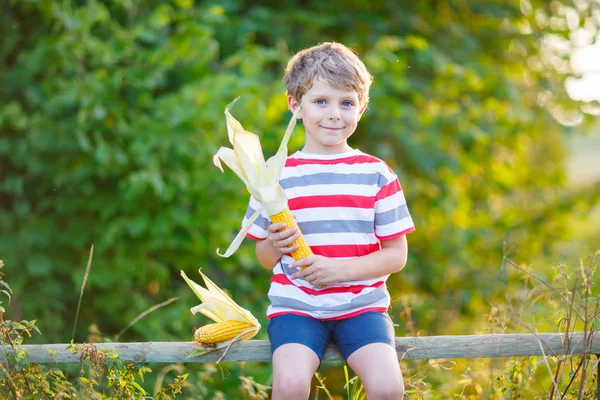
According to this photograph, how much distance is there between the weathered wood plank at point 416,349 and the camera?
242 cm

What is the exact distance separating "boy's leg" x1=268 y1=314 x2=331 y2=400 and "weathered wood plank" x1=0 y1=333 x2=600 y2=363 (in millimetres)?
123

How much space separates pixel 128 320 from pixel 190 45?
70.5 inches

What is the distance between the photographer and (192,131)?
435 centimetres

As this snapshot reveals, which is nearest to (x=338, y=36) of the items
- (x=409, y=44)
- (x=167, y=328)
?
(x=409, y=44)

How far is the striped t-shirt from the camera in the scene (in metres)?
2.37

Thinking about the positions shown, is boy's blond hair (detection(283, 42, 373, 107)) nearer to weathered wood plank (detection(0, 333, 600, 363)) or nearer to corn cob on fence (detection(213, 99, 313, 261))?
corn cob on fence (detection(213, 99, 313, 261))

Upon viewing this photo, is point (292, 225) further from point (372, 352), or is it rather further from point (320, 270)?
point (372, 352)

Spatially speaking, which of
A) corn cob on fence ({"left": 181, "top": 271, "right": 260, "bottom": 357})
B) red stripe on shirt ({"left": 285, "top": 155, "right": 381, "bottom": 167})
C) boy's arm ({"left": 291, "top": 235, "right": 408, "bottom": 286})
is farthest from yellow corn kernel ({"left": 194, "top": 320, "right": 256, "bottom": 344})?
red stripe on shirt ({"left": 285, "top": 155, "right": 381, "bottom": 167})

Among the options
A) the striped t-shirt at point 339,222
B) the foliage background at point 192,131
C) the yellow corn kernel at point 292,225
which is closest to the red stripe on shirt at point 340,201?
the striped t-shirt at point 339,222

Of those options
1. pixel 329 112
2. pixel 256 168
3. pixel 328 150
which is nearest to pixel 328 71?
pixel 329 112

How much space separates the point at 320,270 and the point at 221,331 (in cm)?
39

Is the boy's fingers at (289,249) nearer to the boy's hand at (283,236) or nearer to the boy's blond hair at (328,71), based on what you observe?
the boy's hand at (283,236)

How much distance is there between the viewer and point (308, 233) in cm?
240

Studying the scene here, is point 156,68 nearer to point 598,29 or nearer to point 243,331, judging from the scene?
point 243,331
